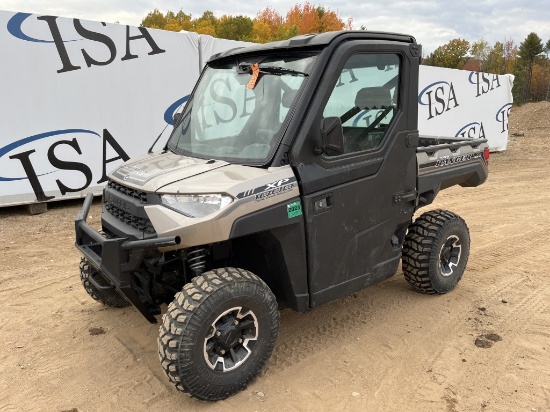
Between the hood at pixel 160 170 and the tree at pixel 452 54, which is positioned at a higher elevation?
the tree at pixel 452 54

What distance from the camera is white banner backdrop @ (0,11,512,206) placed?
7.36 meters

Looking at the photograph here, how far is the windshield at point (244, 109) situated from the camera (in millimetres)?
3283

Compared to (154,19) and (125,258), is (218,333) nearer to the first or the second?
(125,258)

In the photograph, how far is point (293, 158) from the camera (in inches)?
124

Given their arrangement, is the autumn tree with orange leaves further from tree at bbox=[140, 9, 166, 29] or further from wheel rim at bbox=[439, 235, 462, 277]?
wheel rim at bbox=[439, 235, 462, 277]

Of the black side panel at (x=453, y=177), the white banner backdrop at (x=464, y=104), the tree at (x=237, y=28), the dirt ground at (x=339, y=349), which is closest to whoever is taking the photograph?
the dirt ground at (x=339, y=349)

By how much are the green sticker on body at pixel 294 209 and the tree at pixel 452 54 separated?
52.9m

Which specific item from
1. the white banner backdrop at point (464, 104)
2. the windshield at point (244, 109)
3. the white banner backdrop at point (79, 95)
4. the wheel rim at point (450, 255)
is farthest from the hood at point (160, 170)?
the white banner backdrop at point (464, 104)

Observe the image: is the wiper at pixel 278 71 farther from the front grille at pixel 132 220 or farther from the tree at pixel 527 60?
the tree at pixel 527 60

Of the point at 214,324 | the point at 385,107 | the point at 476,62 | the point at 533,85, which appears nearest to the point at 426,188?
the point at 385,107

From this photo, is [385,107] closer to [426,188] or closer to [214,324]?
[426,188]

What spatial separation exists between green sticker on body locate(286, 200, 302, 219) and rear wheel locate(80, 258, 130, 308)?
162cm

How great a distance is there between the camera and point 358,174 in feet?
11.5

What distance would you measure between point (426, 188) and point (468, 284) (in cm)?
127
